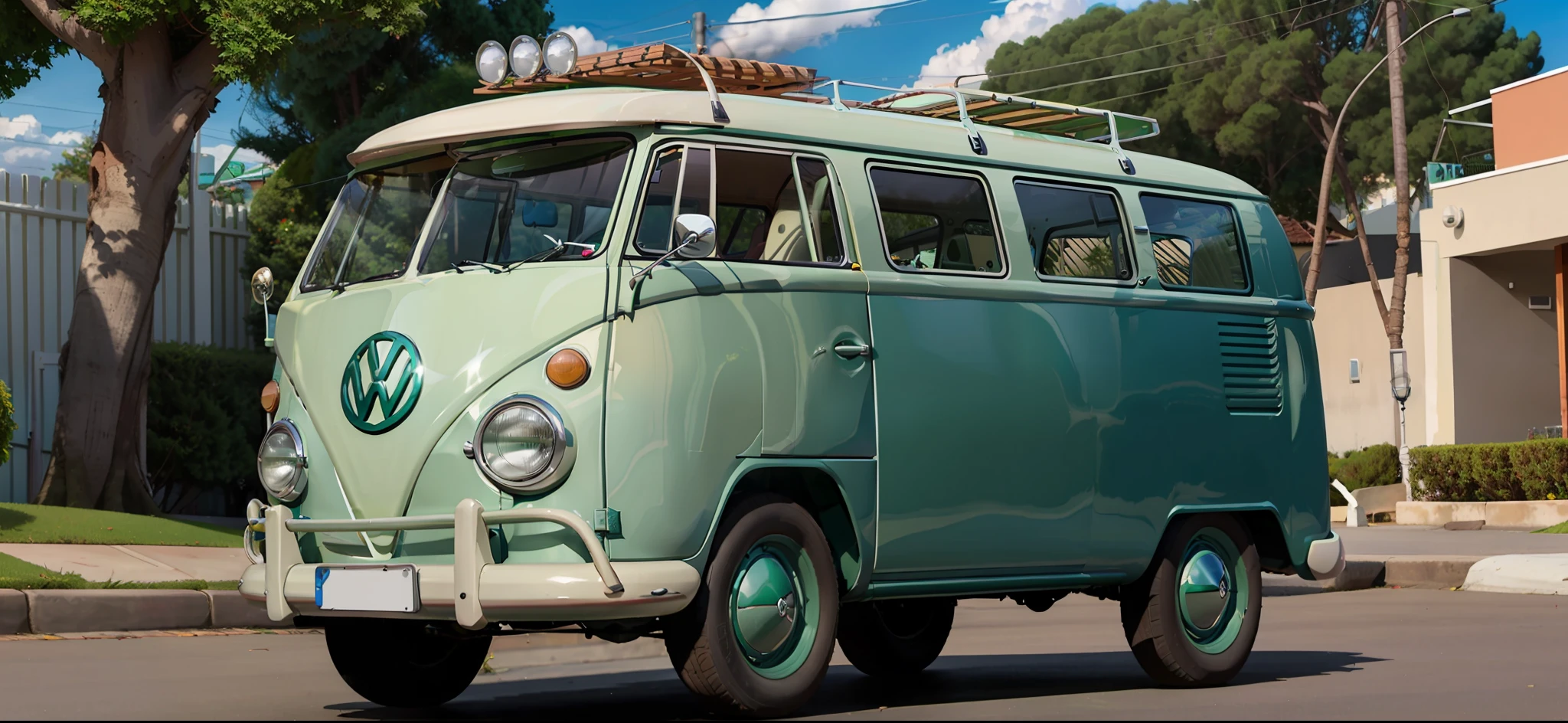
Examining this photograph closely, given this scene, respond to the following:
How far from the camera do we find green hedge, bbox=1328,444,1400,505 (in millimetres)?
29328

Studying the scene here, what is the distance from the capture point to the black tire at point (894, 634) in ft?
28.1

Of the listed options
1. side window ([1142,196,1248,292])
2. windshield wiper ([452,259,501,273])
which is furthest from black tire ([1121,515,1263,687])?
windshield wiper ([452,259,501,273])

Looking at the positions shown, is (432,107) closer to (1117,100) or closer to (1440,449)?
(1440,449)

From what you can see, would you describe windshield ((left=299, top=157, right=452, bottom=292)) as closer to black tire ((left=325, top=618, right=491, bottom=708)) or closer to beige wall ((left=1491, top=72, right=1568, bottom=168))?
black tire ((left=325, top=618, right=491, bottom=708))

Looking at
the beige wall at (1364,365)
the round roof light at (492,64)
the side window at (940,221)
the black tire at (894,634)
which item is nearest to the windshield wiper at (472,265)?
the round roof light at (492,64)

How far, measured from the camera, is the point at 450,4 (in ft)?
89.9

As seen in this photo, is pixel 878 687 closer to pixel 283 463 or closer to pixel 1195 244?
pixel 1195 244

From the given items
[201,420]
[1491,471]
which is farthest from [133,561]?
[1491,471]

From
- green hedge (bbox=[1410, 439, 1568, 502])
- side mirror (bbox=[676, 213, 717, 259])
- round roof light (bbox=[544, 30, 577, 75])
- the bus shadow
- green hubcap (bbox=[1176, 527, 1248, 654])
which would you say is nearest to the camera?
side mirror (bbox=[676, 213, 717, 259])

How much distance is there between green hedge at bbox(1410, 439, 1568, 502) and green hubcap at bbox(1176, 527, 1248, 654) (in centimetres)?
1753

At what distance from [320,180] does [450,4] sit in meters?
3.65

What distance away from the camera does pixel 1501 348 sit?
28734mm

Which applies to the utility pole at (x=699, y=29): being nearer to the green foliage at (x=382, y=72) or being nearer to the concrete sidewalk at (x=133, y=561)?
the green foliage at (x=382, y=72)

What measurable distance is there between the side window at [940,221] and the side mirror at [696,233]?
1.19 metres
